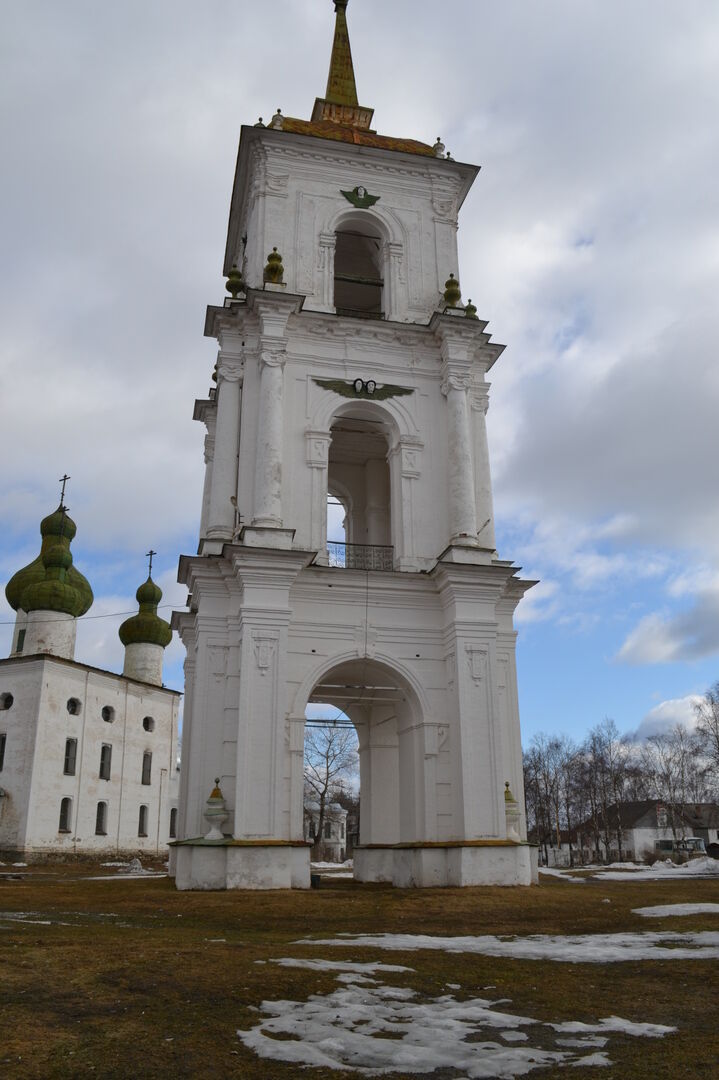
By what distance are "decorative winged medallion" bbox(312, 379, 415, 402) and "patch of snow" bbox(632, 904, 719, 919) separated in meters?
13.1

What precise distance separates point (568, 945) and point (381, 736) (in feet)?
47.2

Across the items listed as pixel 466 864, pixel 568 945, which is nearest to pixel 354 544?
pixel 466 864

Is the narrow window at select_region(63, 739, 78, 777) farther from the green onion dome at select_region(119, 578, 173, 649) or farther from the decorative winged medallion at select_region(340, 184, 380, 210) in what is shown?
the decorative winged medallion at select_region(340, 184, 380, 210)

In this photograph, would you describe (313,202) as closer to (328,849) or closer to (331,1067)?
(331,1067)

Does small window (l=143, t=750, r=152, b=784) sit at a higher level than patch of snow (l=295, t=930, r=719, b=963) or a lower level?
higher

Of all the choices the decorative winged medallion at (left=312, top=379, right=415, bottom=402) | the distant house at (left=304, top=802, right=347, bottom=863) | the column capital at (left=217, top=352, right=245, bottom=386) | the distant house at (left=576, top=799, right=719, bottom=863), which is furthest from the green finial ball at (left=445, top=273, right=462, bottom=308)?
the distant house at (left=576, top=799, right=719, bottom=863)

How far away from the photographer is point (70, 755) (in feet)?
142

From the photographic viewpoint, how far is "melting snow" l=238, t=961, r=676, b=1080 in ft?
15.4

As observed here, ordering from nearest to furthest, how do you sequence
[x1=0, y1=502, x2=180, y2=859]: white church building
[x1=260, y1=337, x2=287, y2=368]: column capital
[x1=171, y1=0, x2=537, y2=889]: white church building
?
[x1=171, y1=0, x2=537, y2=889]: white church building → [x1=260, y1=337, x2=287, y2=368]: column capital → [x1=0, y1=502, x2=180, y2=859]: white church building

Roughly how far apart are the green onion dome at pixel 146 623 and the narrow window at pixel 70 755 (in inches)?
312

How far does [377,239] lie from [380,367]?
17.4ft

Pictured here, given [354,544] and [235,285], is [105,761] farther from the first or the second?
[235,285]

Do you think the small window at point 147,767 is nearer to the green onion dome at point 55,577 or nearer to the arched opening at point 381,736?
the green onion dome at point 55,577

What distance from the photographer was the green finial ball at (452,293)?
23.0 m
